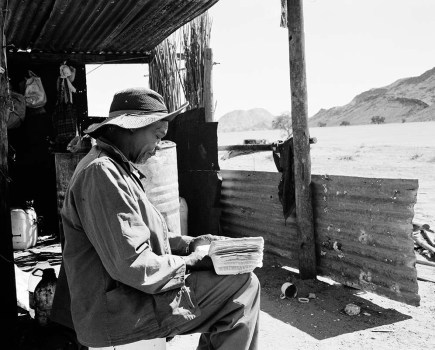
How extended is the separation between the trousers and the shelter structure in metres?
1.80

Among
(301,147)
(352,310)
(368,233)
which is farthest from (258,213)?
(352,310)

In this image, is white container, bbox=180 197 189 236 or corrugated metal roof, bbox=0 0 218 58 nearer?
corrugated metal roof, bbox=0 0 218 58

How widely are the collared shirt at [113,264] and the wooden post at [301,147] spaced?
130 inches

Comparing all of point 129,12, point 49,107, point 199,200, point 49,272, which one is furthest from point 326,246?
point 49,107

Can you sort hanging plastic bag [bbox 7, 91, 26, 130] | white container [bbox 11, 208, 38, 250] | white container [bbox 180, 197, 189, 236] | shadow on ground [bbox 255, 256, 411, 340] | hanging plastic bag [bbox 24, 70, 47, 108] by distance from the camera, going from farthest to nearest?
1. hanging plastic bag [bbox 24, 70, 47, 108]
2. hanging plastic bag [bbox 7, 91, 26, 130]
3. white container [bbox 11, 208, 38, 250]
4. white container [bbox 180, 197, 189, 236]
5. shadow on ground [bbox 255, 256, 411, 340]

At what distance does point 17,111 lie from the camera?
821 centimetres

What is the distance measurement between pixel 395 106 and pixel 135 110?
3118 inches

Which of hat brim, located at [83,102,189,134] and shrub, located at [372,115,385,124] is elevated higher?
shrub, located at [372,115,385,124]

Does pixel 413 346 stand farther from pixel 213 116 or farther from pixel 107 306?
pixel 213 116

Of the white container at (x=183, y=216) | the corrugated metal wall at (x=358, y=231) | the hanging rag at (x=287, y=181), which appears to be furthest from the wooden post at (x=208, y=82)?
the hanging rag at (x=287, y=181)

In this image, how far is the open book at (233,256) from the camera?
97.4 inches

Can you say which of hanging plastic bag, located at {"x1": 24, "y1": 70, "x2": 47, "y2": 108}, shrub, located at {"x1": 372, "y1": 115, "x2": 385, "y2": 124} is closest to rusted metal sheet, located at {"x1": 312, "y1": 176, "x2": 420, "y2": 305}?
hanging plastic bag, located at {"x1": 24, "y1": 70, "x2": 47, "y2": 108}

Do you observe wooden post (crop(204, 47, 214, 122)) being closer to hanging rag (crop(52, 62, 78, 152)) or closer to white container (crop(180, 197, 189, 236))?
white container (crop(180, 197, 189, 236))

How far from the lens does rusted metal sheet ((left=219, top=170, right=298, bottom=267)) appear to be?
20.1 feet
